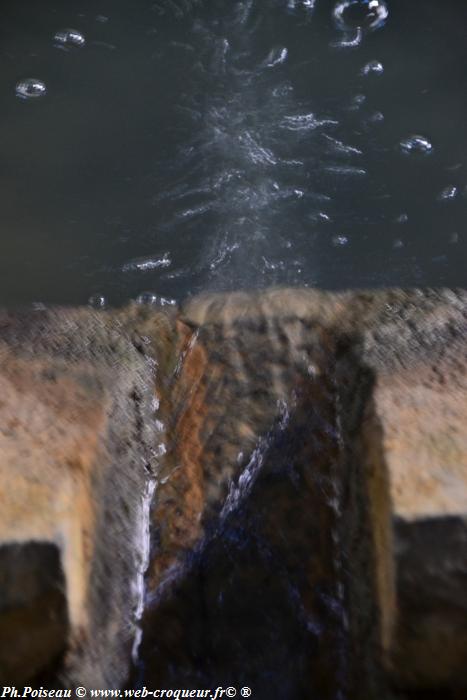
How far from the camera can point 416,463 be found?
165 cm

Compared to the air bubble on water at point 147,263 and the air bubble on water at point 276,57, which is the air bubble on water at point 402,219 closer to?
the air bubble on water at point 147,263

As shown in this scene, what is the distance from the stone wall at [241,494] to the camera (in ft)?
5.08

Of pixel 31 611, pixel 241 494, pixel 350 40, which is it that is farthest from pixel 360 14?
pixel 31 611

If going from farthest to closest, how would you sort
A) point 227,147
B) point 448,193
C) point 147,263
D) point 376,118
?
point 376,118 → point 227,147 → point 448,193 → point 147,263

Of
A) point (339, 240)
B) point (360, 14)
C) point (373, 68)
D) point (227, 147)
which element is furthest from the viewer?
point (360, 14)

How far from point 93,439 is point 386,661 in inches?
25.4

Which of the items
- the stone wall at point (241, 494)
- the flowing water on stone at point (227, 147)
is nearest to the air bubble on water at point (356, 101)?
the flowing water on stone at point (227, 147)

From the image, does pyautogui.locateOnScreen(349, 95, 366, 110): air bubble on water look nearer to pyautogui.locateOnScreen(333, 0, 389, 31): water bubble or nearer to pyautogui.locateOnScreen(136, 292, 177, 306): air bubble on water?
pyautogui.locateOnScreen(333, 0, 389, 31): water bubble

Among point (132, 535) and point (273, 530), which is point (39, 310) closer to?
point (132, 535)

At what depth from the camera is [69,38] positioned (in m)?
3.64

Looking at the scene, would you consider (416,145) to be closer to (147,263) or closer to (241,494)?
(147,263)

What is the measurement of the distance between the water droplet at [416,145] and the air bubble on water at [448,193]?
0.63 ft

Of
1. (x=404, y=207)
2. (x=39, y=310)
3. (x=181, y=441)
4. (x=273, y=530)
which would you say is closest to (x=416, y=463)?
(x=273, y=530)

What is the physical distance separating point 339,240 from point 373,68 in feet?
3.25
